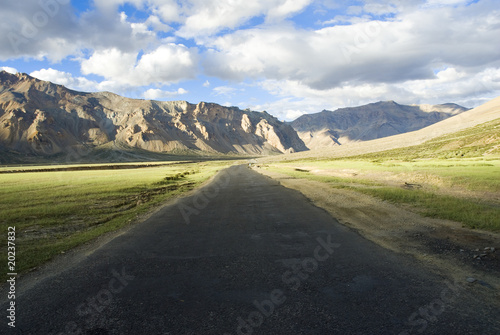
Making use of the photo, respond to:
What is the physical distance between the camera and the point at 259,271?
791 centimetres

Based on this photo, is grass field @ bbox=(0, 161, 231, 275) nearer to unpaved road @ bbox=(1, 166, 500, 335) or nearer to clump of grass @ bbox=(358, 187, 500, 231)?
unpaved road @ bbox=(1, 166, 500, 335)

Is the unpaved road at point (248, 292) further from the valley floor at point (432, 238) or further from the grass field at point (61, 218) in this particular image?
the grass field at point (61, 218)

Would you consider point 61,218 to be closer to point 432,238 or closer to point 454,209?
Result: point 432,238

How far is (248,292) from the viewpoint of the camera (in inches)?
261

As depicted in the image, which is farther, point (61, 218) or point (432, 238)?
point (61, 218)

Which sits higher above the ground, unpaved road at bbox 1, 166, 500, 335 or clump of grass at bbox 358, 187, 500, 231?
unpaved road at bbox 1, 166, 500, 335

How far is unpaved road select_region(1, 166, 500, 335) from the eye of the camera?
5.40m

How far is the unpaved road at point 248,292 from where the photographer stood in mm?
5398

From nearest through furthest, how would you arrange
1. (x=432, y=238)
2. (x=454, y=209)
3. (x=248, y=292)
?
(x=248, y=292)
(x=432, y=238)
(x=454, y=209)

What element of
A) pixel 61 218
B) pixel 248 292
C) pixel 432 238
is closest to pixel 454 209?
pixel 432 238

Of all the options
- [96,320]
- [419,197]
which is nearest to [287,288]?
[96,320]

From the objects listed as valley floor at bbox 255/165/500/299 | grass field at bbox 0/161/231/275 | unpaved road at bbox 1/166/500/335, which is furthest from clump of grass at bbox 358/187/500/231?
grass field at bbox 0/161/231/275

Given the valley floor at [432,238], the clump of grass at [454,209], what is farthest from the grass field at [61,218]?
the clump of grass at [454,209]

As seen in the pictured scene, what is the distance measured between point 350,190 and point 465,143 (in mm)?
102176
